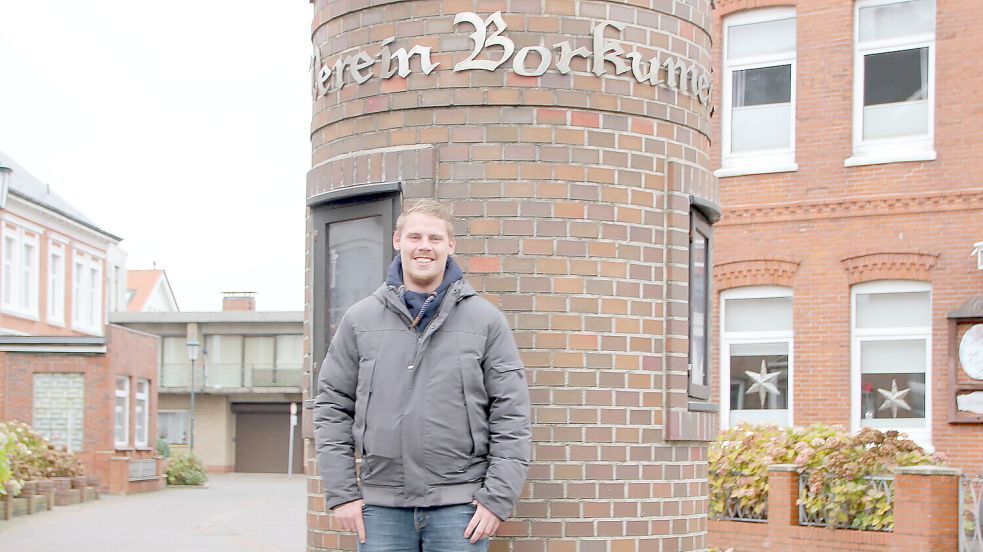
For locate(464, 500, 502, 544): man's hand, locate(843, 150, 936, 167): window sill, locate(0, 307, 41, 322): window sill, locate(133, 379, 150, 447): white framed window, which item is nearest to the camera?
locate(464, 500, 502, 544): man's hand

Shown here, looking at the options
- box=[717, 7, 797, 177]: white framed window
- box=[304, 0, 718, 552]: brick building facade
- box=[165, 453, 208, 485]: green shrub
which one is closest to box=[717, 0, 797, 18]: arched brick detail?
box=[717, 7, 797, 177]: white framed window

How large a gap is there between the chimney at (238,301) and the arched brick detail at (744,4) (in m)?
58.7

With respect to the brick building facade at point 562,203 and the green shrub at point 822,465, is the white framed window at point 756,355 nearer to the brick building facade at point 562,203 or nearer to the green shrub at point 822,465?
the green shrub at point 822,465

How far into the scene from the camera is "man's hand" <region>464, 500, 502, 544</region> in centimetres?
531

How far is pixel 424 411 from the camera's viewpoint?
5.32 m

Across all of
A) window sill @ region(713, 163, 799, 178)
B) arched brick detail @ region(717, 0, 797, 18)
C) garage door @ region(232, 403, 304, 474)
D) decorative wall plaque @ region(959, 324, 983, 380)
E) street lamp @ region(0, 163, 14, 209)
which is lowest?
garage door @ region(232, 403, 304, 474)

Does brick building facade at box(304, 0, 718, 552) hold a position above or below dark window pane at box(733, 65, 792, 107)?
below

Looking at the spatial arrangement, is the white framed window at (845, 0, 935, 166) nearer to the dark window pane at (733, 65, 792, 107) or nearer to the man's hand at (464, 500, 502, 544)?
the dark window pane at (733, 65, 792, 107)

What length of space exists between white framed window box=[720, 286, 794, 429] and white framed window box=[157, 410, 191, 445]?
47.5 meters

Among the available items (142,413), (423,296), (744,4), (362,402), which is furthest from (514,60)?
(142,413)

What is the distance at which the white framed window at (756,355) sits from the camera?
2112 centimetres

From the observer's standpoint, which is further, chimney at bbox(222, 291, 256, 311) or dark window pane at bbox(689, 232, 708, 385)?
chimney at bbox(222, 291, 256, 311)

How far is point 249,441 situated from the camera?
66188 mm

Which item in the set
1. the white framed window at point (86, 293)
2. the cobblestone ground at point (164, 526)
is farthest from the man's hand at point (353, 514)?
the white framed window at point (86, 293)
